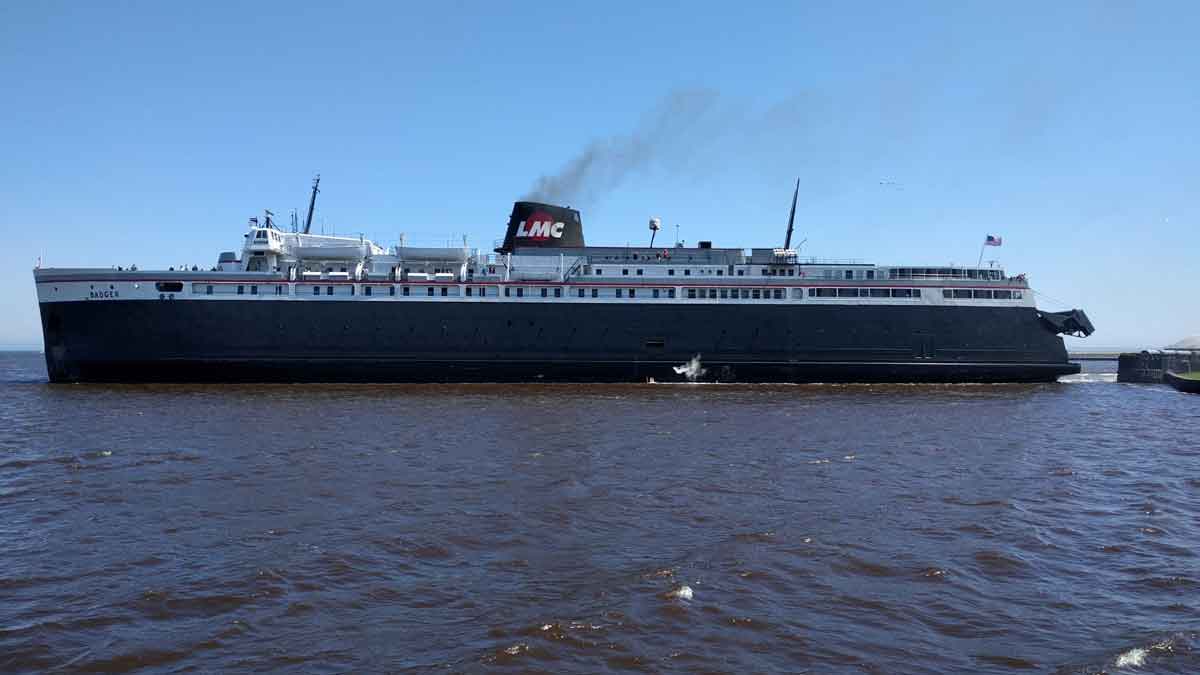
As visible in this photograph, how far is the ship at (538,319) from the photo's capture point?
33938 millimetres

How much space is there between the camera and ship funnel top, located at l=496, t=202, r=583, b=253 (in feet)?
127

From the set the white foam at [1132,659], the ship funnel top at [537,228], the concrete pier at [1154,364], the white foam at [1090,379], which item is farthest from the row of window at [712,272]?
the white foam at [1132,659]

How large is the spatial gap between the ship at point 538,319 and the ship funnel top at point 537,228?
4.68ft

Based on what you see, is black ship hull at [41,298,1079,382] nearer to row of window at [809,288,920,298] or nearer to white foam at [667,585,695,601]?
row of window at [809,288,920,298]

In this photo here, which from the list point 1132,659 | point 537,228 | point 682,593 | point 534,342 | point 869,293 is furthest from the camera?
point 537,228

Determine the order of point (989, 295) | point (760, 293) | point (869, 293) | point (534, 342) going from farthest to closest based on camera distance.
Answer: point (989, 295) → point (760, 293) → point (869, 293) → point (534, 342)

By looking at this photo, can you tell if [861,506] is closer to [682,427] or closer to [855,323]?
[682,427]

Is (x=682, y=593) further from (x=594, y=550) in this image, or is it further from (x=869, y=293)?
(x=869, y=293)

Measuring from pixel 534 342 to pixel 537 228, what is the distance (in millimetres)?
7101

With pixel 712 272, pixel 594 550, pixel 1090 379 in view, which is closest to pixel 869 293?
pixel 712 272

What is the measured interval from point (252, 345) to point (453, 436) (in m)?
19.6

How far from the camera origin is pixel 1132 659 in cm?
674

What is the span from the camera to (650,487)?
13.7 meters

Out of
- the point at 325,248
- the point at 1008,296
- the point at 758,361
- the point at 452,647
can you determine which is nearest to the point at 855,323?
the point at 758,361
